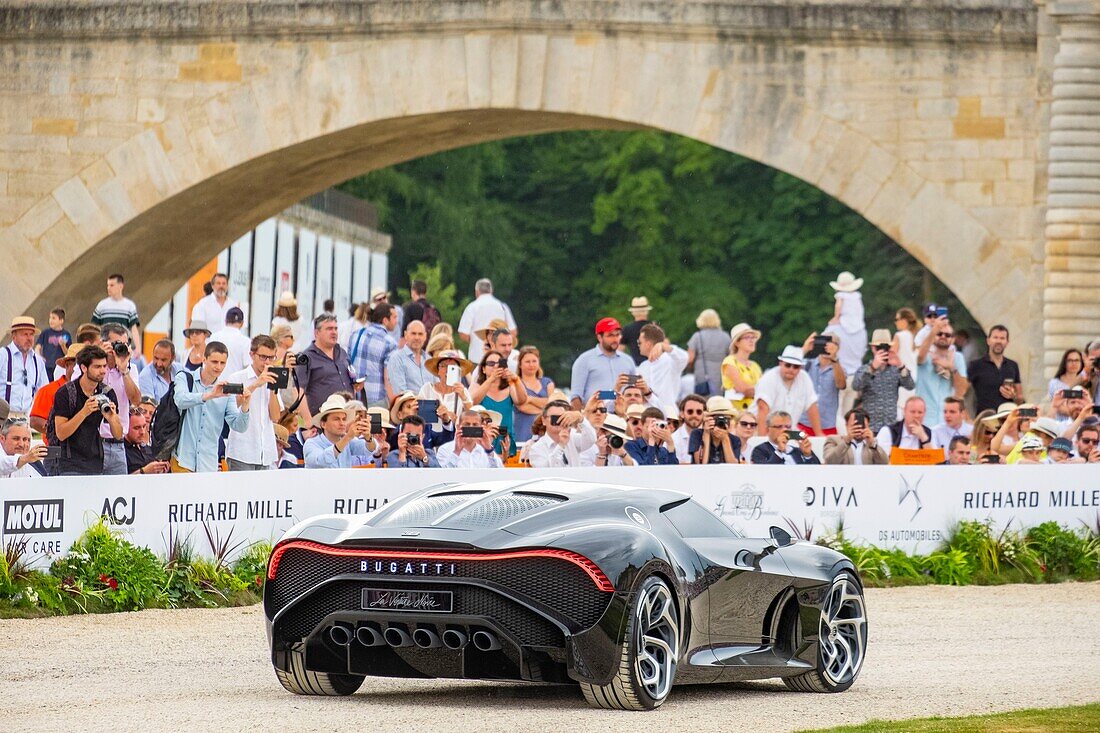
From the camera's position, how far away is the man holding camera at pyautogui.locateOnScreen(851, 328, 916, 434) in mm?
19812

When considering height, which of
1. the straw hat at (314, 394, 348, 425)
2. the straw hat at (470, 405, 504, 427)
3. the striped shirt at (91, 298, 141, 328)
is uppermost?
the striped shirt at (91, 298, 141, 328)

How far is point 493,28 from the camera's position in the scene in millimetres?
25406

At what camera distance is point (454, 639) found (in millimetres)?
9398

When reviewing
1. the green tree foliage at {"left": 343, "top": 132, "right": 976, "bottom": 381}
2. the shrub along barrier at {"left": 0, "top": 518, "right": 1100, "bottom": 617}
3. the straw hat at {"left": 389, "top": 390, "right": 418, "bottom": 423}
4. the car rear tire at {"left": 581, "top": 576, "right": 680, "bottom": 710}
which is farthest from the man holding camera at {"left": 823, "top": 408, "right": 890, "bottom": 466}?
the green tree foliage at {"left": 343, "top": 132, "right": 976, "bottom": 381}

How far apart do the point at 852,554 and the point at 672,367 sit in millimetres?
3813

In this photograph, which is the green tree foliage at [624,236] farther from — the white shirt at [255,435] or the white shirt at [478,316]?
the white shirt at [255,435]

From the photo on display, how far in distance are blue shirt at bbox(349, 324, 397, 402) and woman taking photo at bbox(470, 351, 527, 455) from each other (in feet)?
4.68

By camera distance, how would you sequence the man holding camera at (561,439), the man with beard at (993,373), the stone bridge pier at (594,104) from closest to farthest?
the man holding camera at (561,439) < the man with beard at (993,373) < the stone bridge pier at (594,104)

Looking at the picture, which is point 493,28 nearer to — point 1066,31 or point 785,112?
point 785,112

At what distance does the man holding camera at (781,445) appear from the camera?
1788 cm

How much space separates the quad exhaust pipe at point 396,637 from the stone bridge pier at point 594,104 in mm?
15324

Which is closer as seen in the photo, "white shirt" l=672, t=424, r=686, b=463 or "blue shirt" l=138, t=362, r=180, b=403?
"blue shirt" l=138, t=362, r=180, b=403

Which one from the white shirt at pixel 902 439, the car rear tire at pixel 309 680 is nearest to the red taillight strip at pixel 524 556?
the car rear tire at pixel 309 680

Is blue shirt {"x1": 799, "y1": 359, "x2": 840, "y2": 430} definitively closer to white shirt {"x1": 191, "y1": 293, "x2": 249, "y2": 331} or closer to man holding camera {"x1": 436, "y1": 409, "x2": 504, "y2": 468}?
man holding camera {"x1": 436, "y1": 409, "x2": 504, "y2": 468}
